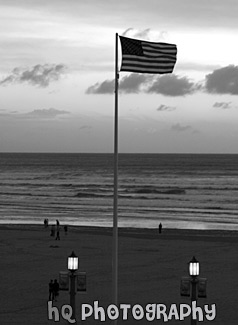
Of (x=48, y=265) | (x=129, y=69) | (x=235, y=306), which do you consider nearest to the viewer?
(x=129, y=69)

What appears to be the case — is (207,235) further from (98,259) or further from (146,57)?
(146,57)

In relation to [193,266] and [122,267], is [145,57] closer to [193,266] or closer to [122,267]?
[193,266]

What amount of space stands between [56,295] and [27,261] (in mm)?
10750

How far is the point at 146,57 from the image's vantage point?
18.0 m

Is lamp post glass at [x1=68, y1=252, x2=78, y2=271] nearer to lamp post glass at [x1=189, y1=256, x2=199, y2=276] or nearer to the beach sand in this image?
lamp post glass at [x1=189, y1=256, x2=199, y2=276]

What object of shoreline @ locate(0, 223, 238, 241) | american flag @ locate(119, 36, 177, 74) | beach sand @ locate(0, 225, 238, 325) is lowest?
beach sand @ locate(0, 225, 238, 325)

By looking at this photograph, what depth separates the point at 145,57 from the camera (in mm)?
18016

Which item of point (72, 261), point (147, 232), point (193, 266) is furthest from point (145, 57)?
point (147, 232)

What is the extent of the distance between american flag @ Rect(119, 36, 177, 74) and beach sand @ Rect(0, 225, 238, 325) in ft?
33.4

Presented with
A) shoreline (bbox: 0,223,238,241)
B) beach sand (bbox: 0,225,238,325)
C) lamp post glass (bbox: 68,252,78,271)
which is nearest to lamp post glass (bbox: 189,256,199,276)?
lamp post glass (bbox: 68,252,78,271)

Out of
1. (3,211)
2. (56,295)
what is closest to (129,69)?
(56,295)

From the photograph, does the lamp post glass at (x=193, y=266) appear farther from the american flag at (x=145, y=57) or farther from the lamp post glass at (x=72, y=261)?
the american flag at (x=145, y=57)

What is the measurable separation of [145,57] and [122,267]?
20.4 meters

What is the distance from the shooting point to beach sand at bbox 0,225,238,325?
1078 inches
